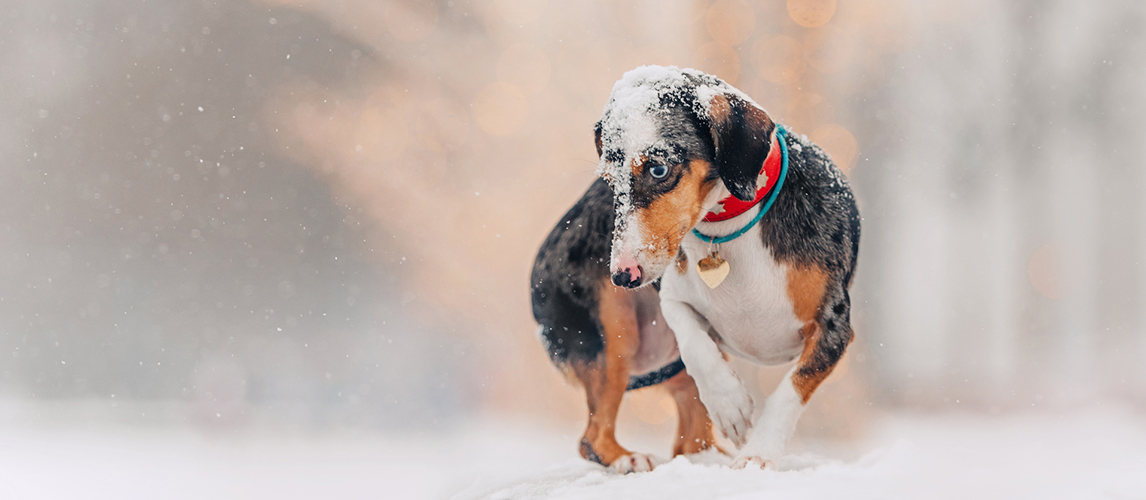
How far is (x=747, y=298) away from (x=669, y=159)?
498mm

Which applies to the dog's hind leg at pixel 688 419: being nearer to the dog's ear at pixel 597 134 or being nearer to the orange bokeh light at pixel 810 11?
the dog's ear at pixel 597 134

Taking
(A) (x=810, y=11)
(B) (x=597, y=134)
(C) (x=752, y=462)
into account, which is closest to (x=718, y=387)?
(C) (x=752, y=462)

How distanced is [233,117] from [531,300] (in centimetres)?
244

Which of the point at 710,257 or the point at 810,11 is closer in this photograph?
the point at 710,257

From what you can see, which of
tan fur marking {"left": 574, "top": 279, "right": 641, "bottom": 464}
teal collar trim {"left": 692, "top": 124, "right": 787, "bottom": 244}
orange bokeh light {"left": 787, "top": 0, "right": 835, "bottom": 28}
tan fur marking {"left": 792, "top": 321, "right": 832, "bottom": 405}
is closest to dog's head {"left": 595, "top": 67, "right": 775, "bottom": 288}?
teal collar trim {"left": 692, "top": 124, "right": 787, "bottom": 244}

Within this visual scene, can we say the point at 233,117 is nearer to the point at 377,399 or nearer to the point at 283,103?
the point at 283,103

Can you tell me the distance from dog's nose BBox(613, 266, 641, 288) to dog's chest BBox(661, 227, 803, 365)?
41 centimetres

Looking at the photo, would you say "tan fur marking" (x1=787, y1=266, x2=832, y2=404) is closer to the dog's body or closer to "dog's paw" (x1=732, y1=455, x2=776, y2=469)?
"dog's paw" (x1=732, y1=455, x2=776, y2=469)

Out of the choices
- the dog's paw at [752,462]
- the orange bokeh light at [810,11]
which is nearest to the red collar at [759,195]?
the dog's paw at [752,462]

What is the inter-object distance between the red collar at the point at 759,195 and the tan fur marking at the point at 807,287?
0.20 meters

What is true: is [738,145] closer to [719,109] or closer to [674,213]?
[719,109]

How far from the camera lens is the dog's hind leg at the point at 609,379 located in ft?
6.65

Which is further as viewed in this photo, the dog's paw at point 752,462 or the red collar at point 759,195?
the red collar at point 759,195

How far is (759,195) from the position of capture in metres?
1.74
